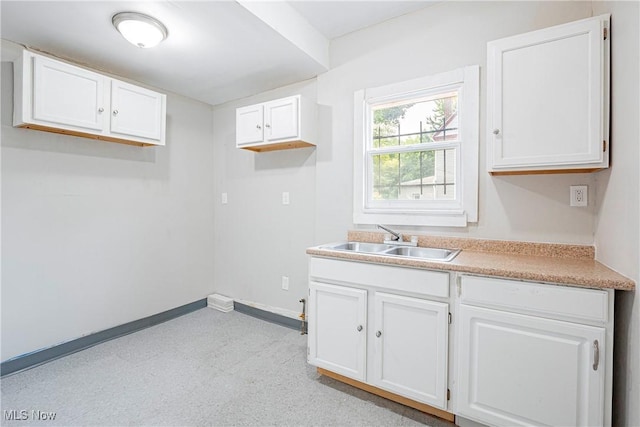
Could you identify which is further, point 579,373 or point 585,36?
point 585,36

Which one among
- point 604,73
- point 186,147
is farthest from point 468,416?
point 186,147

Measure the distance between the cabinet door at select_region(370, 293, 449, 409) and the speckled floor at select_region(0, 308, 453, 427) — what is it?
0.17 metres

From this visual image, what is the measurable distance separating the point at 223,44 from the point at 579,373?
9.30ft

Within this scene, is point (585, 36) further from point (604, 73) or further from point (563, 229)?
point (563, 229)

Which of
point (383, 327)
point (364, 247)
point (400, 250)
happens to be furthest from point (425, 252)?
point (383, 327)

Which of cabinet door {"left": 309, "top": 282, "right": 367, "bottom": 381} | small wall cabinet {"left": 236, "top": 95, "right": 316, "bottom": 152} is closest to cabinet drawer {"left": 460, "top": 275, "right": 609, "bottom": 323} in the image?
cabinet door {"left": 309, "top": 282, "right": 367, "bottom": 381}

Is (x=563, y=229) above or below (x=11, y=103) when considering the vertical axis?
below

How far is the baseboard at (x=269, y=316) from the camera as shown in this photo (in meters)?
2.93

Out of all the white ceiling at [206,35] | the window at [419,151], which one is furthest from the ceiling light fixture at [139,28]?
the window at [419,151]

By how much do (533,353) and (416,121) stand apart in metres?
1.67

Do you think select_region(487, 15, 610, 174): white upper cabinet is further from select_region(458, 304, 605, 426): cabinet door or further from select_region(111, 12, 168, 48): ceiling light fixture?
select_region(111, 12, 168, 48): ceiling light fixture

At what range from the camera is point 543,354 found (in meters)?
1.37

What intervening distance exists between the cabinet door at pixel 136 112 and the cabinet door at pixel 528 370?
2.72m

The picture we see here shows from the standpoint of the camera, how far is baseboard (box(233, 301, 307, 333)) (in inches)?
115
